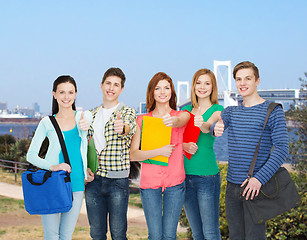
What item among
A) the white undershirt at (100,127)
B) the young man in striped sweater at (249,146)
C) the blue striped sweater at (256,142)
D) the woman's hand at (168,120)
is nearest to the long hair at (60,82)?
the white undershirt at (100,127)

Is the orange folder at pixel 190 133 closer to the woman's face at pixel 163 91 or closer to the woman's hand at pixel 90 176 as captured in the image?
the woman's face at pixel 163 91

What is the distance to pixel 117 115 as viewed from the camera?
2855 millimetres

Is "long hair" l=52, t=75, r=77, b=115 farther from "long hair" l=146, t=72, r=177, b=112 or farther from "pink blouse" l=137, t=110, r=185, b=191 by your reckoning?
"pink blouse" l=137, t=110, r=185, b=191

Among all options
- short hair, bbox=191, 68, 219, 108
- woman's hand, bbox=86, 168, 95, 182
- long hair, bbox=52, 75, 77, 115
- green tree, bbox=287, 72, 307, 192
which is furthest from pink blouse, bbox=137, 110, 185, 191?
green tree, bbox=287, 72, 307, 192

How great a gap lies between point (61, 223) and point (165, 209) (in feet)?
2.80

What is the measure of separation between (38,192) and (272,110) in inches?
75.0

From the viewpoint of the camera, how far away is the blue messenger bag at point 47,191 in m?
2.55

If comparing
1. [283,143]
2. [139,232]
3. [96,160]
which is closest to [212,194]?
[283,143]

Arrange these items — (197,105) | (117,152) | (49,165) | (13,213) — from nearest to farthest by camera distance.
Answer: (49,165) < (117,152) < (197,105) < (13,213)

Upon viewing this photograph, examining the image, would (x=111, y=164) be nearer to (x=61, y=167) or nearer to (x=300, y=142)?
(x=61, y=167)

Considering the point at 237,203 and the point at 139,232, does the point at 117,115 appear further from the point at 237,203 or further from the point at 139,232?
the point at 139,232

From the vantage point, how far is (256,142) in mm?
2605

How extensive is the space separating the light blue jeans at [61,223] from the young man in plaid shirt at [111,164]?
199 mm

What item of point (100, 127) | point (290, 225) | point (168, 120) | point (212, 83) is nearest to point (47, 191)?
point (100, 127)
